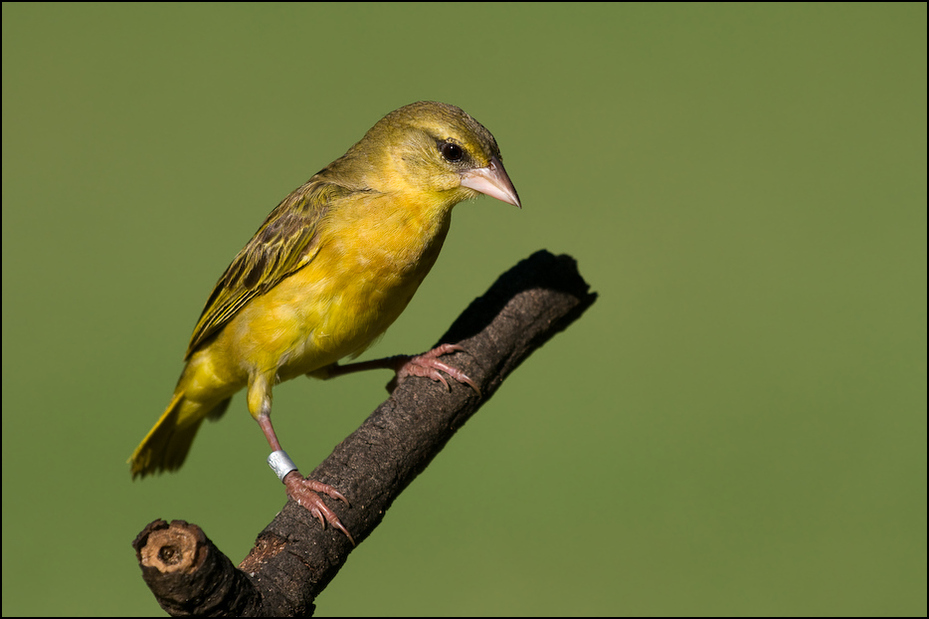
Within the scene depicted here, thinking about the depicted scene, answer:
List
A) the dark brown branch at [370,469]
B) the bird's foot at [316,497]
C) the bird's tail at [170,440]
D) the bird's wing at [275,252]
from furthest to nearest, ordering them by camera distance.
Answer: the bird's tail at [170,440] < the bird's wing at [275,252] < the bird's foot at [316,497] < the dark brown branch at [370,469]

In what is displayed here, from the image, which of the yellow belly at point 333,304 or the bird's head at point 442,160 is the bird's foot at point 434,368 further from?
the bird's head at point 442,160

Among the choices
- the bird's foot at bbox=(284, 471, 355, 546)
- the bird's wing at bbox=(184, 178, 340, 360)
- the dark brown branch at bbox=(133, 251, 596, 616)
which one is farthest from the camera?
the bird's wing at bbox=(184, 178, 340, 360)

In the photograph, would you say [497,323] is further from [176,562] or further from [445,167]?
[176,562]

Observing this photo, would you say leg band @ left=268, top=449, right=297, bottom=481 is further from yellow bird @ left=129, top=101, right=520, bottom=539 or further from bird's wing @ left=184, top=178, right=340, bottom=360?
bird's wing @ left=184, top=178, right=340, bottom=360

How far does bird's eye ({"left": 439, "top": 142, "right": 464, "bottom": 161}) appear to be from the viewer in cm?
298

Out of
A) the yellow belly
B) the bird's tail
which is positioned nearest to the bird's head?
the yellow belly

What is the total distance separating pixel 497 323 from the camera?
3.36 metres

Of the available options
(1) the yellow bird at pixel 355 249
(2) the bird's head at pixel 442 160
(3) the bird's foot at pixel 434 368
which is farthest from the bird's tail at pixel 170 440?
(2) the bird's head at pixel 442 160

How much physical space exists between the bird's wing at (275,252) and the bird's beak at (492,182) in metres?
0.49

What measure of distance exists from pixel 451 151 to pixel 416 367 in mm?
858

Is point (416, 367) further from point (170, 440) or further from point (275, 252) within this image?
point (170, 440)

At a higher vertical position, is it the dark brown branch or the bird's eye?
the bird's eye

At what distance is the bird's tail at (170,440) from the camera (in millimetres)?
3768

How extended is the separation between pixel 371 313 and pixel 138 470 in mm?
1665
